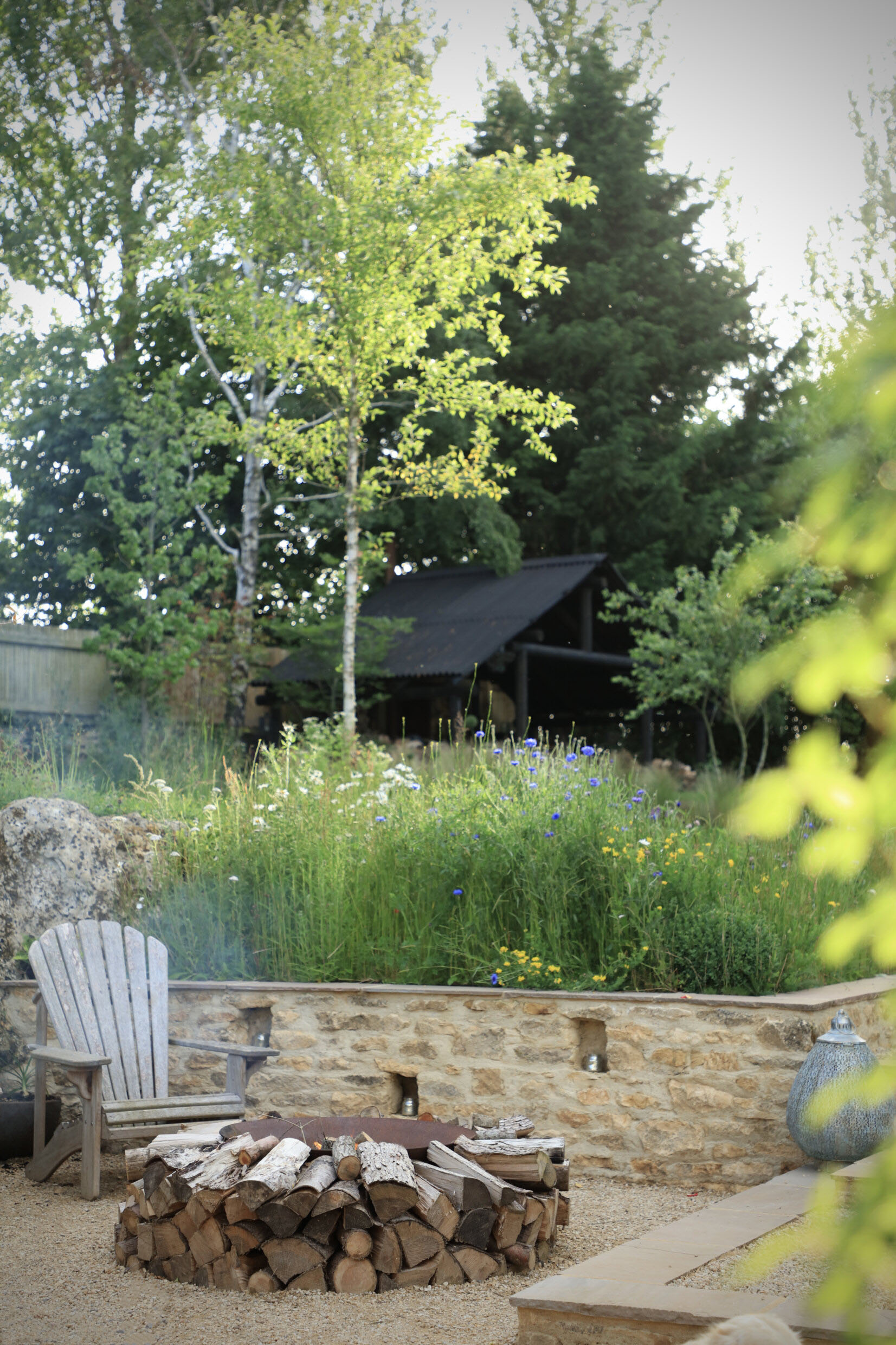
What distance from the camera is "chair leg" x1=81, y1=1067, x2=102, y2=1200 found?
476cm

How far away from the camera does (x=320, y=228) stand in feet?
42.7

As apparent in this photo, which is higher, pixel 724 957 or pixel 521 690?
pixel 521 690

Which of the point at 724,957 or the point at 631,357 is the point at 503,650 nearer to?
the point at 631,357

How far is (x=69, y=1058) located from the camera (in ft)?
15.5

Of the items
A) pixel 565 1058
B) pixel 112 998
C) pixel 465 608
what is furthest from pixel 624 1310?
pixel 465 608

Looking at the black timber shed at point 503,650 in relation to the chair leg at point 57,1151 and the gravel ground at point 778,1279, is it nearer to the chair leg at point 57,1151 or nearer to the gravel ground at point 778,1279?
the chair leg at point 57,1151

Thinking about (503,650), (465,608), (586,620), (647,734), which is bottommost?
(647,734)

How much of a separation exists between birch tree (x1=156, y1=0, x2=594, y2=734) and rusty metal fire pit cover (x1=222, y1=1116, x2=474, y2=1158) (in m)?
8.06

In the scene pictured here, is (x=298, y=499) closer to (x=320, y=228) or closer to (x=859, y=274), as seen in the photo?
(x=320, y=228)

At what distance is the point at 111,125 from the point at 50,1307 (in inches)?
718

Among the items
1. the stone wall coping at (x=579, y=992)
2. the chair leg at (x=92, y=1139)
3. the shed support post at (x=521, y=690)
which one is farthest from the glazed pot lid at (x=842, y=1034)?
the shed support post at (x=521, y=690)

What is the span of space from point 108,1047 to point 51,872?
4.05 feet

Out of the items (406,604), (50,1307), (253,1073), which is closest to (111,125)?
(406,604)

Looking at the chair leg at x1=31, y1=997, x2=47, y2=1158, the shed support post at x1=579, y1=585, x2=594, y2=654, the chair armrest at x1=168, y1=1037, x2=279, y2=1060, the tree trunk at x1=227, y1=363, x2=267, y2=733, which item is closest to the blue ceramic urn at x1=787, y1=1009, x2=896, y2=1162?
the chair armrest at x1=168, y1=1037, x2=279, y2=1060
